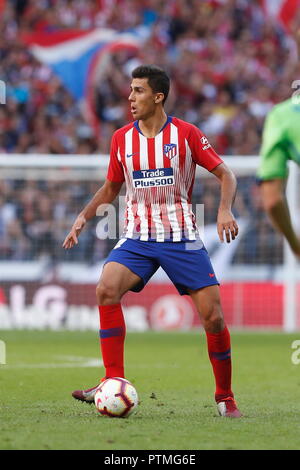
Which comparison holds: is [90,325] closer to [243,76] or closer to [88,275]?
[88,275]

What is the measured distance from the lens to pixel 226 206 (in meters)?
6.22

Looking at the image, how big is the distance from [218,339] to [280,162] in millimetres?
2136

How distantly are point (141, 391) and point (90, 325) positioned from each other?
7.07 m

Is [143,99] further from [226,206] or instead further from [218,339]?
[218,339]

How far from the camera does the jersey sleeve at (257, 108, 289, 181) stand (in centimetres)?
452

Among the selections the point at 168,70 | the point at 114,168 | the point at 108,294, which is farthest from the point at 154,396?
the point at 168,70

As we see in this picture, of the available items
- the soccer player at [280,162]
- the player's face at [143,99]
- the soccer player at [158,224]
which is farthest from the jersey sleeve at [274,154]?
the player's face at [143,99]

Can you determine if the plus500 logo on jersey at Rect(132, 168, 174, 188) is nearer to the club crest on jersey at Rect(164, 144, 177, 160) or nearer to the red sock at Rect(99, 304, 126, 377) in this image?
the club crest on jersey at Rect(164, 144, 177, 160)

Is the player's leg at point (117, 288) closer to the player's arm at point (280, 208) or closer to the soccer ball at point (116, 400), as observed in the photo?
the soccer ball at point (116, 400)

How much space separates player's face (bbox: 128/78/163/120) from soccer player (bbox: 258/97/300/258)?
6.83 ft

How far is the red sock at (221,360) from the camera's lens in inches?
252

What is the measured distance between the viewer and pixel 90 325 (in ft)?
49.0

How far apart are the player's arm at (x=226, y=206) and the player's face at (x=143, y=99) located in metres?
0.61

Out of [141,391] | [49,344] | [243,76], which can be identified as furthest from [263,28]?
[141,391]
